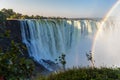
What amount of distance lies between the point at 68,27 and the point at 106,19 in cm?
881

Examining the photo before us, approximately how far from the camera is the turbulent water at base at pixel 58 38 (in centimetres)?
3953

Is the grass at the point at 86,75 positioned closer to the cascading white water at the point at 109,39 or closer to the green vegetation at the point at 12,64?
the green vegetation at the point at 12,64

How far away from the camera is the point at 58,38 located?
42.8 meters

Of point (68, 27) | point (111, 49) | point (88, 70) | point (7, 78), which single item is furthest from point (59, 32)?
point (7, 78)

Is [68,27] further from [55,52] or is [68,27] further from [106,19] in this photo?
[106,19]

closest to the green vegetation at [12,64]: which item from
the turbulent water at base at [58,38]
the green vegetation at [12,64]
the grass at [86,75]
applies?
the green vegetation at [12,64]

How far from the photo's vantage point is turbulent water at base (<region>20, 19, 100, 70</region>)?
39.5 metres

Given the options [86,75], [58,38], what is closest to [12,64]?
[86,75]

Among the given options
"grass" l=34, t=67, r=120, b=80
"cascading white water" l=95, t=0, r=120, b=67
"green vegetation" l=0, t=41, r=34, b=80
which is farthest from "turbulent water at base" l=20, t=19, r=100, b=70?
"green vegetation" l=0, t=41, r=34, b=80

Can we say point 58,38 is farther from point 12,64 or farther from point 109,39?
point 12,64

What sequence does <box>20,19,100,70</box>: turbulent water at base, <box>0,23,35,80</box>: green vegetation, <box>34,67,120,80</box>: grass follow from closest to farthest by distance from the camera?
<box>0,23,35,80</box>: green vegetation
<box>34,67,120,80</box>: grass
<box>20,19,100,70</box>: turbulent water at base

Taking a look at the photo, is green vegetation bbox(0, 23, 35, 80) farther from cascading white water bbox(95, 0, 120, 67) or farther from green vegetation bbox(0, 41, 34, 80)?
cascading white water bbox(95, 0, 120, 67)

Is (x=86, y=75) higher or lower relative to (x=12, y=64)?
lower

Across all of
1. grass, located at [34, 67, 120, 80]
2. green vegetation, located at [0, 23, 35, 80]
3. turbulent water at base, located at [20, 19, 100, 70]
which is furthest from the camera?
turbulent water at base, located at [20, 19, 100, 70]
